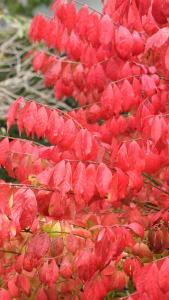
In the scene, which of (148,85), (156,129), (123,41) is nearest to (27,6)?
(148,85)

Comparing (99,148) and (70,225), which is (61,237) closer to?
(70,225)

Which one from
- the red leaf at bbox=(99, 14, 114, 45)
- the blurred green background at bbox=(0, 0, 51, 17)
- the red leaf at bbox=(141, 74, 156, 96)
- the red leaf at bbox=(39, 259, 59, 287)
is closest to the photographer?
the red leaf at bbox=(99, 14, 114, 45)

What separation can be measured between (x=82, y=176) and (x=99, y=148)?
53cm

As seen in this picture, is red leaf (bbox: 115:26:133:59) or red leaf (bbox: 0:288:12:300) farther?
red leaf (bbox: 0:288:12:300)

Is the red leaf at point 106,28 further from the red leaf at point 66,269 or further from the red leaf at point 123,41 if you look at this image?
the red leaf at point 66,269

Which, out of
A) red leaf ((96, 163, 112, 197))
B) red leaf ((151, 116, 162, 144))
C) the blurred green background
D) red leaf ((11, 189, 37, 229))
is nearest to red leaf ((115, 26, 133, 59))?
red leaf ((151, 116, 162, 144))

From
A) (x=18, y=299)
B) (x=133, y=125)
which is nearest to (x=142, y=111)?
(x=133, y=125)

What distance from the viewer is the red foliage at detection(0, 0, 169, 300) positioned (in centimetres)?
283

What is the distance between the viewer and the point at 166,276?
8.48ft

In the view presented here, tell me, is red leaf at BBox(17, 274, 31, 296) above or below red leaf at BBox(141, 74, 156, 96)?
below

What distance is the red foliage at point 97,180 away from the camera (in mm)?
2832

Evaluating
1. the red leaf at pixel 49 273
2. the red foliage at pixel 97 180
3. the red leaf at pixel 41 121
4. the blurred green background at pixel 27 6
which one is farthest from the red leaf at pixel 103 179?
the blurred green background at pixel 27 6

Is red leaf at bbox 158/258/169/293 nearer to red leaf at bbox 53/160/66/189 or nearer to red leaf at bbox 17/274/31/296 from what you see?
red leaf at bbox 53/160/66/189

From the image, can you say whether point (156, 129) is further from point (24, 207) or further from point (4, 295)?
point (4, 295)
